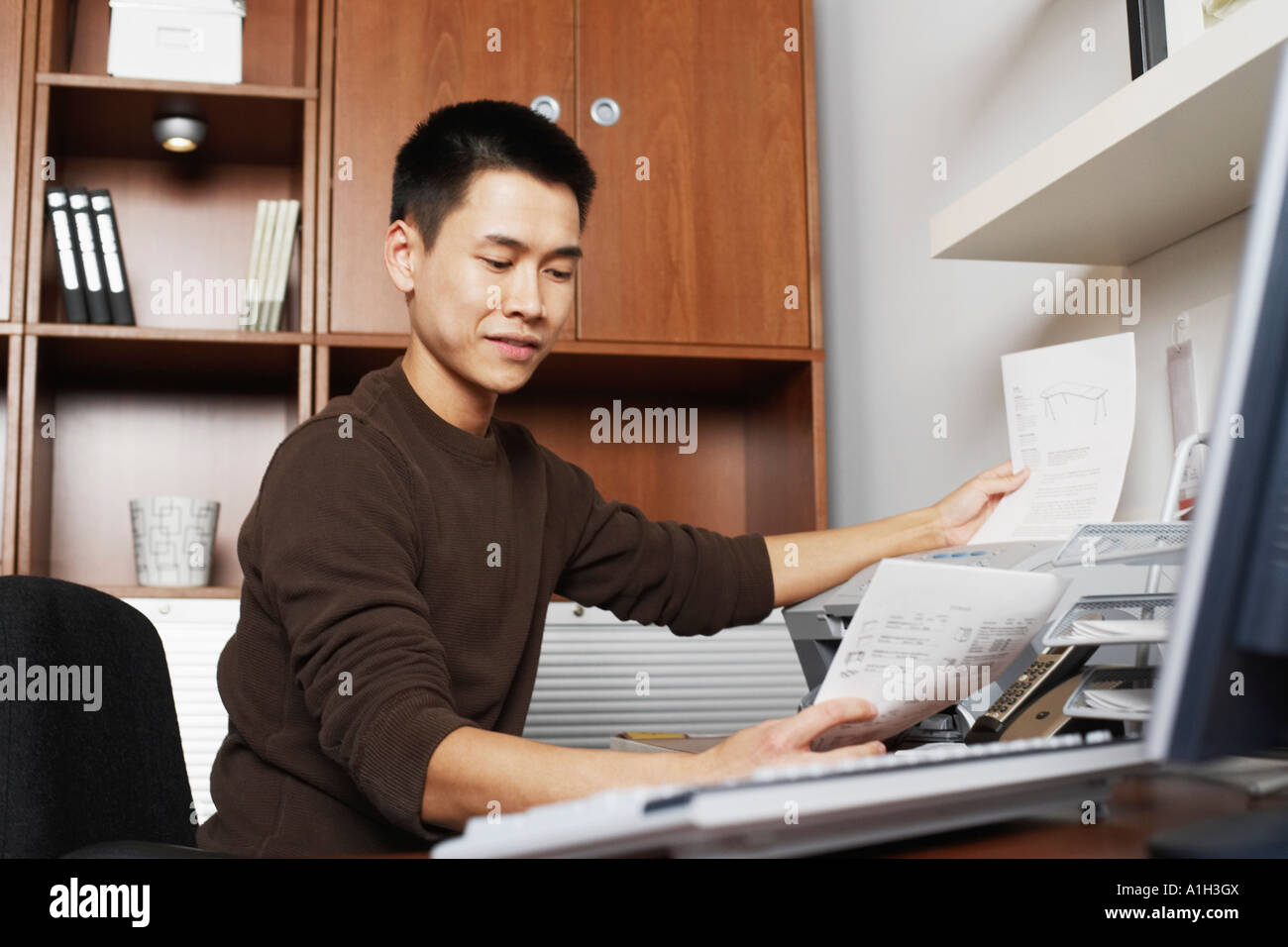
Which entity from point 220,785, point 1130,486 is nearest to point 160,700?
point 220,785

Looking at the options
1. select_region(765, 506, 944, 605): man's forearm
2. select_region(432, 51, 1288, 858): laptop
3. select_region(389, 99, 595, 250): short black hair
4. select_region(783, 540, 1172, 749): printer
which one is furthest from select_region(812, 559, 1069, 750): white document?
select_region(389, 99, 595, 250): short black hair

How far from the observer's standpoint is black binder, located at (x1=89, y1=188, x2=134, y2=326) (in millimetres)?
2047

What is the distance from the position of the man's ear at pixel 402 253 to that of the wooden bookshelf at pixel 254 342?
0.78 metres

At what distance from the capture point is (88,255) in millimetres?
2047

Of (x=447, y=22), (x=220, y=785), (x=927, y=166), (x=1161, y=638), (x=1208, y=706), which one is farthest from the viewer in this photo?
(x=447, y=22)

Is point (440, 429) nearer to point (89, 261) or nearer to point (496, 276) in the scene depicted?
point (496, 276)

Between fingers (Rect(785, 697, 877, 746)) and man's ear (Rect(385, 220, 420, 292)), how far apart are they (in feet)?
2.47

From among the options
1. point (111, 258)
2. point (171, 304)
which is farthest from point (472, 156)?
point (171, 304)

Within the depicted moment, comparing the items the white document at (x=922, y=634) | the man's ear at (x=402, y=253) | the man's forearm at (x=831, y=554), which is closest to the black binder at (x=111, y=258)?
the man's ear at (x=402, y=253)

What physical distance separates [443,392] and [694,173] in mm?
1138

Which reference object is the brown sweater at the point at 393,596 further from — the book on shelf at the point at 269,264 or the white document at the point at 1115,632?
the book on shelf at the point at 269,264
